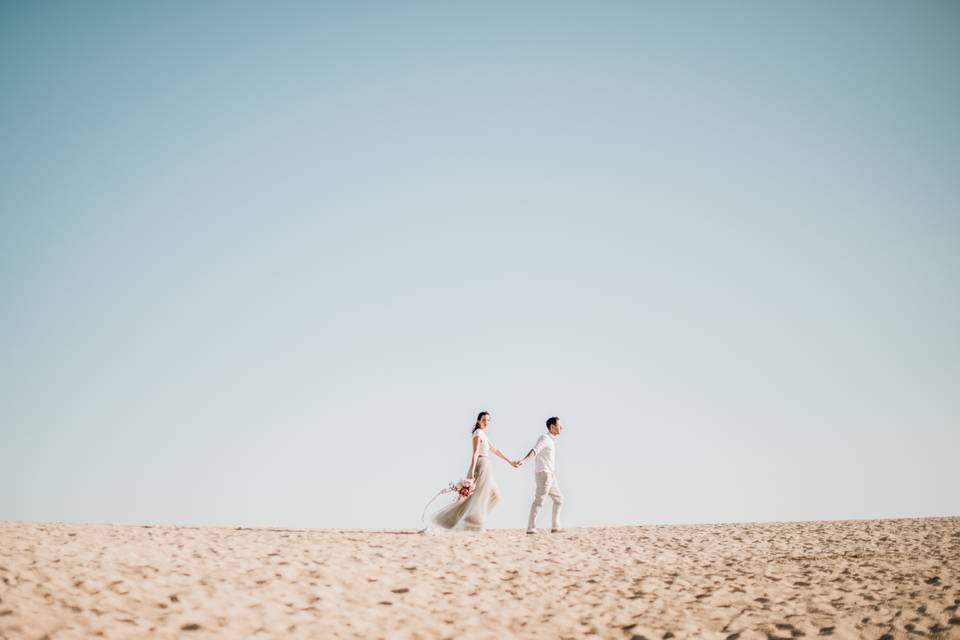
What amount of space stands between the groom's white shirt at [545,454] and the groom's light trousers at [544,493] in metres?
0.11

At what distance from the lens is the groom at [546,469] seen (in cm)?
1443

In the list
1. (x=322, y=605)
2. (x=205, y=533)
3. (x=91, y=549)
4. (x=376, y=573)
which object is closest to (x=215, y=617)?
(x=322, y=605)

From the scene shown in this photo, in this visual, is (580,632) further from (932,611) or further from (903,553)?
(903,553)

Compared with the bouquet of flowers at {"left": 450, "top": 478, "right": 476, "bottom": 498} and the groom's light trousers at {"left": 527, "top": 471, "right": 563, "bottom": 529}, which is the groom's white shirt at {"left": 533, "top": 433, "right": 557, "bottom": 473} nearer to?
the groom's light trousers at {"left": 527, "top": 471, "right": 563, "bottom": 529}

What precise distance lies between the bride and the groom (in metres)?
1.08

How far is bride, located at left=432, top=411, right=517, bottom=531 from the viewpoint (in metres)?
13.8

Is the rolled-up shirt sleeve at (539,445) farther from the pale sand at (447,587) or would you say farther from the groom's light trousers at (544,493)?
the pale sand at (447,587)

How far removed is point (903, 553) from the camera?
42.1ft

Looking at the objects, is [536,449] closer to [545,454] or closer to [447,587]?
[545,454]

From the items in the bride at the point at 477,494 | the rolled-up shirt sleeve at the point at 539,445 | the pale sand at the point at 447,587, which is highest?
the rolled-up shirt sleeve at the point at 539,445

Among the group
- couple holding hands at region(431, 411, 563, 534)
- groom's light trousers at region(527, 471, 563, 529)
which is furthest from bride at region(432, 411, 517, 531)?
groom's light trousers at region(527, 471, 563, 529)

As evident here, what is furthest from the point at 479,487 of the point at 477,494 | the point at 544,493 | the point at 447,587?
the point at 447,587

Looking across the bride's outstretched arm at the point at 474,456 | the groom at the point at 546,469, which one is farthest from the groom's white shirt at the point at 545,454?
the bride's outstretched arm at the point at 474,456

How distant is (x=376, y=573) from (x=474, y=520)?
419 centimetres
